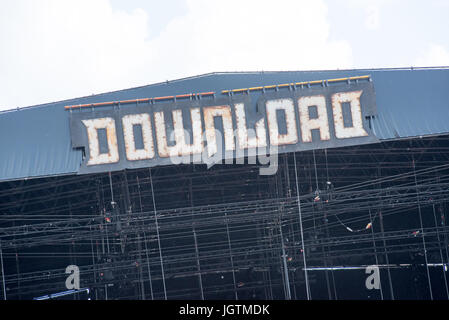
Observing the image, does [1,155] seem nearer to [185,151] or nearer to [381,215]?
[185,151]

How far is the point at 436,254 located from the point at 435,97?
6.62m

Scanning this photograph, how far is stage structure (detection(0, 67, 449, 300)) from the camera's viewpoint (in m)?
14.8

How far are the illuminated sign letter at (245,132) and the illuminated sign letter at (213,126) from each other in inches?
10.7

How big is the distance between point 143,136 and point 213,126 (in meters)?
2.41

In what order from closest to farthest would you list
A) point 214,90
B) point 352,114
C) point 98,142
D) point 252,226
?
point 98,142, point 352,114, point 214,90, point 252,226

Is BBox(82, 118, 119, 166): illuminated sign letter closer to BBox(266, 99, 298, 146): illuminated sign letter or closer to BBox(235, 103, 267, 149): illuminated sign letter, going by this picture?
BBox(235, 103, 267, 149): illuminated sign letter

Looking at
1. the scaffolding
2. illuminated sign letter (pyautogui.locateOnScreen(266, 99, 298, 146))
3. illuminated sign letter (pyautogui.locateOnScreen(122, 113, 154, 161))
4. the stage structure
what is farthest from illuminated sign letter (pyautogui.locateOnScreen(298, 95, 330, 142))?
illuminated sign letter (pyautogui.locateOnScreen(122, 113, 154, 161))

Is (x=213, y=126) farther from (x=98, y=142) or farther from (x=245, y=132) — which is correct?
(x=98, y=142)

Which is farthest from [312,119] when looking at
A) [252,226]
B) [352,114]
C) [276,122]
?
[252,226]

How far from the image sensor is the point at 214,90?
15406 millimetres

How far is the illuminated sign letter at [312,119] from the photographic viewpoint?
14.9m

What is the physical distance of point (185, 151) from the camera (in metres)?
14.7

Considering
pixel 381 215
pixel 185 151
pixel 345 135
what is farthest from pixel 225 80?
pixel 381 215
